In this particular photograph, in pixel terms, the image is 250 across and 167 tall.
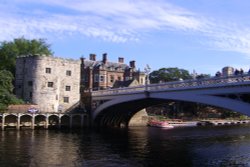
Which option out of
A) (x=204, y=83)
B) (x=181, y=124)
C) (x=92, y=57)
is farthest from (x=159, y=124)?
(x=204, y=83)

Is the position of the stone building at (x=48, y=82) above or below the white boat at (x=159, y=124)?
A: above

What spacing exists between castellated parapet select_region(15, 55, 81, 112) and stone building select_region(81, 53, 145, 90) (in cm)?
1939

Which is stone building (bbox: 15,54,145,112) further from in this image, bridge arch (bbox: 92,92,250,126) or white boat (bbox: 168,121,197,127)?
white boat (bbox: 168,121,197,127)

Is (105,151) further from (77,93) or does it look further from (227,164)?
(77,93)

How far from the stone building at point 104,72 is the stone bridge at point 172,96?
21304 mm

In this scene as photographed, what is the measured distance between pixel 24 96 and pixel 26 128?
887 cm

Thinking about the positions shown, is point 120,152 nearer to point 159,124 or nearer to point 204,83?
point 204,83

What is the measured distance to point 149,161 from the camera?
32.8m

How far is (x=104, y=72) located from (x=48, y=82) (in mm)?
27015

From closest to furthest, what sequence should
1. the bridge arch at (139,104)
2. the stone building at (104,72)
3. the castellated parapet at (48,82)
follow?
the bridge arch at (139,104) → the castellated parapet at (48,82) → the stone building at (104,72)

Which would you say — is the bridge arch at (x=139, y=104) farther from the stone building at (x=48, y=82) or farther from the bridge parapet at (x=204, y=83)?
the stone building at (x=48, y=82)

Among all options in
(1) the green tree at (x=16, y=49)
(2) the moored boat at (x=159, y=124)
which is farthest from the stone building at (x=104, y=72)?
(2) the moored boat at (x=159, y=124)

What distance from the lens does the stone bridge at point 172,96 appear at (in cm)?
3322

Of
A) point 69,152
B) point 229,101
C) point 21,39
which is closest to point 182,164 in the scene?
point 229,101
